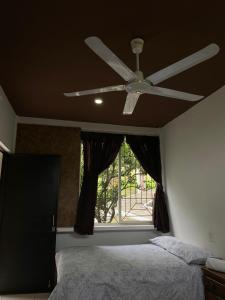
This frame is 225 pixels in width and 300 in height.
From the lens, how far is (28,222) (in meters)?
3.67

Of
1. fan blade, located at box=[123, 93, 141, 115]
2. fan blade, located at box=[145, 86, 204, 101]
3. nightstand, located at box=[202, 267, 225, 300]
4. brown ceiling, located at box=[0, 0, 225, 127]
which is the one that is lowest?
nightstand, located at box=[202, 267, 225, 300]

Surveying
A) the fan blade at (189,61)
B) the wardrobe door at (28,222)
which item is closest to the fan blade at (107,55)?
the fan blade at (189,61)

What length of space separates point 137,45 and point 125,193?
2.90 meters

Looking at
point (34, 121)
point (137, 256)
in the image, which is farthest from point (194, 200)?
point (34, 121)

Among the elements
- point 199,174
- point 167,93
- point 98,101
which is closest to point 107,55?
point 167,93

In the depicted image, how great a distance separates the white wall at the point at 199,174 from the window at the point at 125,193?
0.47 metres

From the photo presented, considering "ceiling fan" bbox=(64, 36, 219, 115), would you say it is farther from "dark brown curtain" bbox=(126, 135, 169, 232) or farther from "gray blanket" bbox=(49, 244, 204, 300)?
"dark brown curtain" bbox=(126, 135, 169, 232)

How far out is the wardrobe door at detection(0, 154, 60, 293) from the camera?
3.51 m

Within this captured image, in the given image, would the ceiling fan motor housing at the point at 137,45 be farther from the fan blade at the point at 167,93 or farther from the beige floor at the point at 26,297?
the beige floor at the point at 26,297

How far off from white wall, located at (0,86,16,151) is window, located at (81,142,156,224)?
1.66 meters

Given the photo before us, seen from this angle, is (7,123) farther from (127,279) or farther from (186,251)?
(186,251)

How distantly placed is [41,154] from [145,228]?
2.20 metres

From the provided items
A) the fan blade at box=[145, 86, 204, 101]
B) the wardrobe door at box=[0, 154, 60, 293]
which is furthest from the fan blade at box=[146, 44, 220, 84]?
the wardrobe door at box=[0, 154, 60, 293]

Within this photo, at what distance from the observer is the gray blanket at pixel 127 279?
2.41 meters
